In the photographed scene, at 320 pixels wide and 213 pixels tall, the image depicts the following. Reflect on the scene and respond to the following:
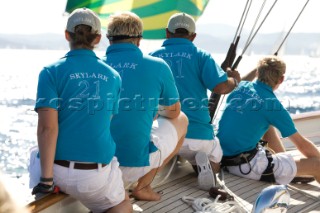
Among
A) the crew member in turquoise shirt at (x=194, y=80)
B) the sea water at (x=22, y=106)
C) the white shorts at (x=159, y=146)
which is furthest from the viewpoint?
the sea water at (x=22, y=106)

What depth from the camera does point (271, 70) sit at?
324 cm

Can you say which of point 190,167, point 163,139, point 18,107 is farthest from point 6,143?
point 163,139

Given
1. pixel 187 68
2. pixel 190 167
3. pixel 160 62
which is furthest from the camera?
pixel 190 167

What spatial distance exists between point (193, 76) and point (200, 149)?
48 centimetres

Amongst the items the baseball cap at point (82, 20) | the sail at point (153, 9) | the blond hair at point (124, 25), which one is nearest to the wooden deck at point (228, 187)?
the blond hair at point (124, 25)

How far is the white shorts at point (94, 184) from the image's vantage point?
6.96 feet

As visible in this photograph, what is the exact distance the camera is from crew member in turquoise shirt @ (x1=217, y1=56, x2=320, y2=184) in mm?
3207

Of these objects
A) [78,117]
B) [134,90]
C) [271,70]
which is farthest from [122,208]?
[271,70]

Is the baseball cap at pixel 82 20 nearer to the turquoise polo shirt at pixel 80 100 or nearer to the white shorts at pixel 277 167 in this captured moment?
the turquoise polo shirt at pixel 80 100

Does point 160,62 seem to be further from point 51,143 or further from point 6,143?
point 6,143

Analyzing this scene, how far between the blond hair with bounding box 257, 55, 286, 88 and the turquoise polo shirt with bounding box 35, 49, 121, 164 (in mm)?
1374

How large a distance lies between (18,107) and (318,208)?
12757 millimetres

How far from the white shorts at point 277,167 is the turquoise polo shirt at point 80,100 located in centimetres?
145

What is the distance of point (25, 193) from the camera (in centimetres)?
238
